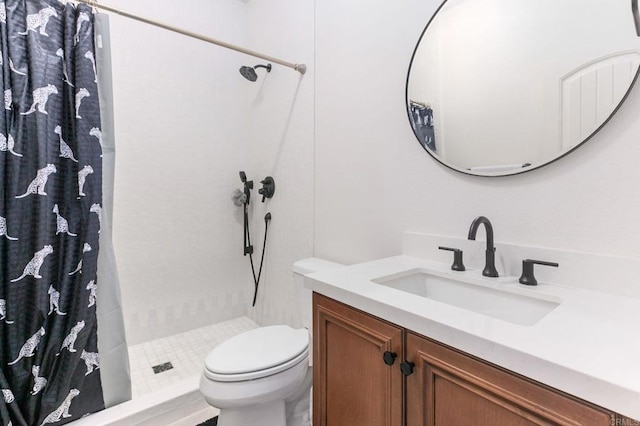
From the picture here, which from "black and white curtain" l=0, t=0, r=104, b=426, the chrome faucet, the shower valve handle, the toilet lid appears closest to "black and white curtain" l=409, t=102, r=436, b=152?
the chrome faucet

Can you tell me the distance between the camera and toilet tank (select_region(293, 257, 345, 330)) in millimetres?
1486

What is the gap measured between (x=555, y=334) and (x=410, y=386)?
0.32 meters

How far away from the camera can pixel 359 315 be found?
0.82 metres

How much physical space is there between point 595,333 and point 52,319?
1763 mm

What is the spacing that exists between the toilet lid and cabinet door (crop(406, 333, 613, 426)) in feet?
→ 2.12

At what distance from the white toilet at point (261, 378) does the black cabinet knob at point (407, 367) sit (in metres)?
0.66

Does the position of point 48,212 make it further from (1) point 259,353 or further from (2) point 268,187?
(2) point 268,187

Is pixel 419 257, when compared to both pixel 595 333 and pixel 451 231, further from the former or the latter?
pixel 595 333

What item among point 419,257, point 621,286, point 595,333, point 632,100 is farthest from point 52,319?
point 632,100

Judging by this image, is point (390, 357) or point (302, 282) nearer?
point (390, 357)

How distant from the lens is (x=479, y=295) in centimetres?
96

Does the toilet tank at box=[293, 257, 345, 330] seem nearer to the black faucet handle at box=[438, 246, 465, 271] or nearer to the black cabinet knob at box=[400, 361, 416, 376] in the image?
the black faucet handle at box=[438, 246, 465, 271]

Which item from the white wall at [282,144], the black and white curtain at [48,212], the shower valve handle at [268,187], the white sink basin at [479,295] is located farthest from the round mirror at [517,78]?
the black and white curtain at [48,212]

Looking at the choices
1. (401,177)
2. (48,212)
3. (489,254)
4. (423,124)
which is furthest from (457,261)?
(48,212)
